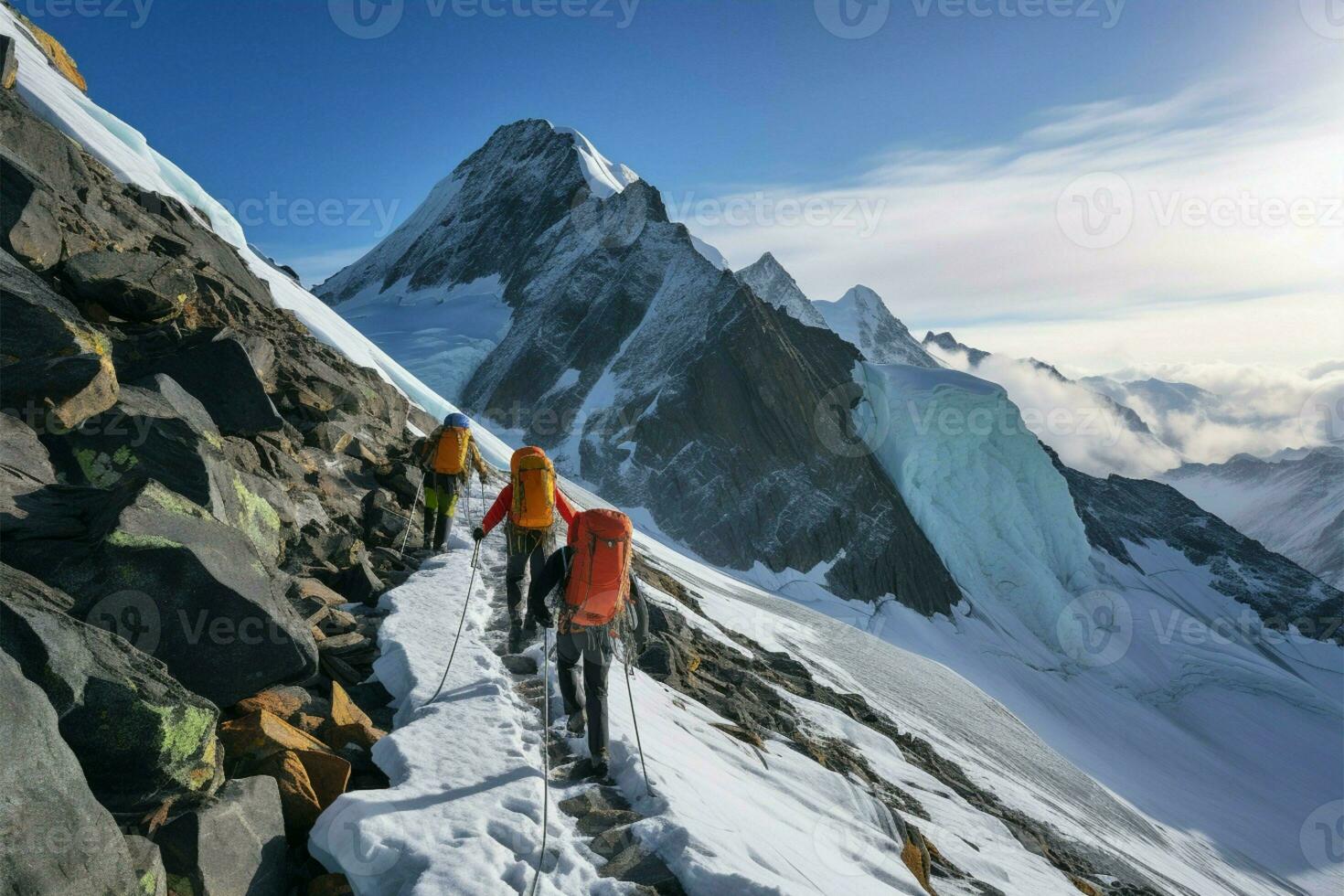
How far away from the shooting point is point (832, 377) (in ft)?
229

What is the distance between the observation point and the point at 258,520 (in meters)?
8.09

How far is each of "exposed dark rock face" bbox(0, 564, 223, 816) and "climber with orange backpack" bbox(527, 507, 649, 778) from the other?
255 cm

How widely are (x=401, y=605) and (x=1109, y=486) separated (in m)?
145

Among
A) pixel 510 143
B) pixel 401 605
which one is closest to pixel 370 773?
pixel 401 605

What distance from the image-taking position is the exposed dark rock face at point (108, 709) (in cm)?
401

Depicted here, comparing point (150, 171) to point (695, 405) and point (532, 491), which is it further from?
point (695, 405)

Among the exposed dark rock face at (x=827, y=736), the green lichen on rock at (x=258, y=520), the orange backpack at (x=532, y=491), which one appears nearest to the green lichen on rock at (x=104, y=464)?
the green lichen on rock at (x=258, y=520)
